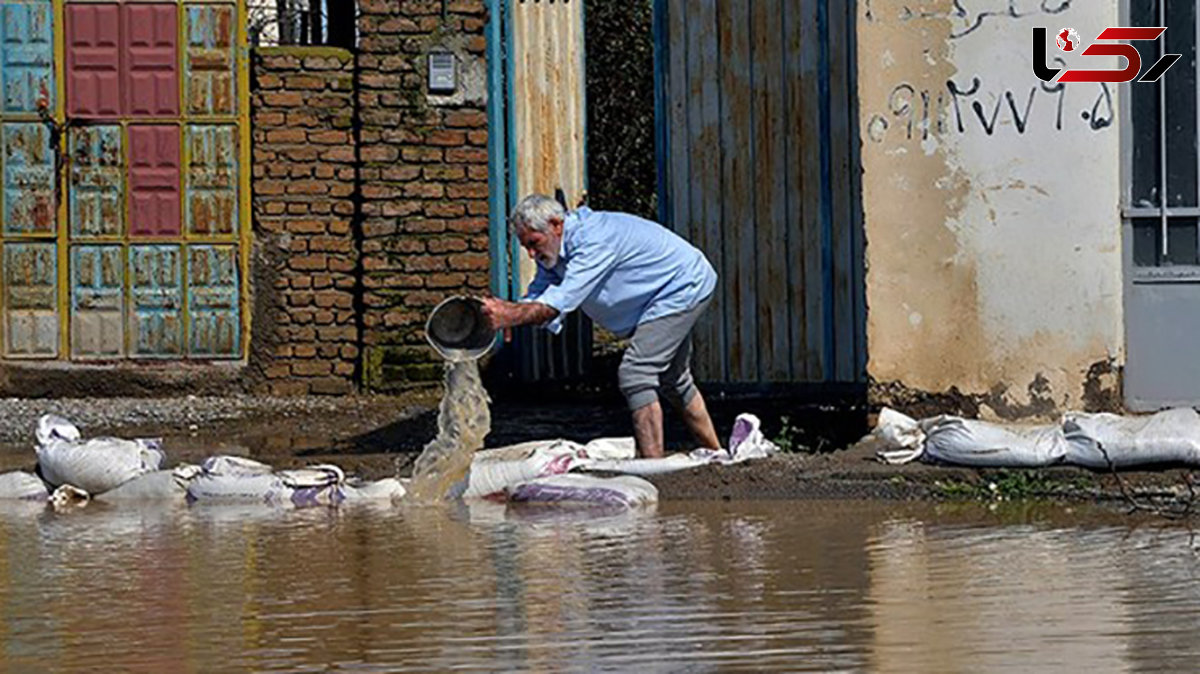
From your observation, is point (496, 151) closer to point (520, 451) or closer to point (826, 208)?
point (826, 208)

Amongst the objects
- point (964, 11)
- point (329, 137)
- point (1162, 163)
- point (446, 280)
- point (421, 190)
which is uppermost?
point (964, 11)

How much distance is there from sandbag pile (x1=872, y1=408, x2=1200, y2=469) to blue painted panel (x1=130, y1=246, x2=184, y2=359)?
597 centimetres

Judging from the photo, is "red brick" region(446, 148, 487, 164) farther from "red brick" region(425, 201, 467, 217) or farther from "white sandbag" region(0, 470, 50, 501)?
"white sandbag" region(0, 470, 50, 501)

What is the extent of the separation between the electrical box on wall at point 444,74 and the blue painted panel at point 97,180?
1.91 meters

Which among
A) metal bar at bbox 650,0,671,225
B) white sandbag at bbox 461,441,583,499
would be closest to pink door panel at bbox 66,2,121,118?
metal bar at bbox 650,0,671,225

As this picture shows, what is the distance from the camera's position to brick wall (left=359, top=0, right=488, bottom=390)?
1464 cm

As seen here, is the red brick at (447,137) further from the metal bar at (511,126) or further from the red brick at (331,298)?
the red brick at (331,298)

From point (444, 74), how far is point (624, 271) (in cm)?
422

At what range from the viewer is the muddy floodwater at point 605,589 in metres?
6.44

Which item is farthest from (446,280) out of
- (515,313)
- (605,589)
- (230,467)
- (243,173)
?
(605,589)

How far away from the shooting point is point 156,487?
1059cm

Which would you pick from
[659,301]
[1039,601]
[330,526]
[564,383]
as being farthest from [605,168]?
[1039,601]

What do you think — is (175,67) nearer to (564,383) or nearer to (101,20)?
(101,20)

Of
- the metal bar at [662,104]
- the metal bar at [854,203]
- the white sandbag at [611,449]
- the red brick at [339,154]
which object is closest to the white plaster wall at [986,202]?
the white sandbag at [611,449]
